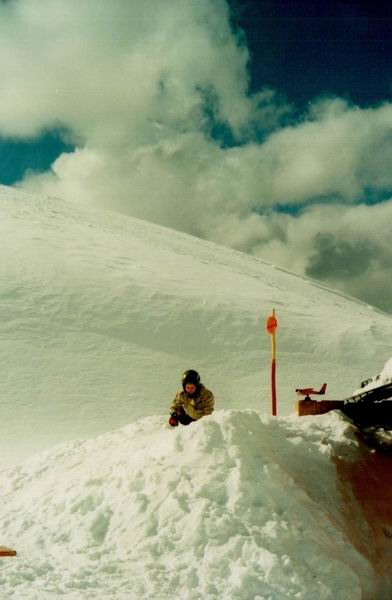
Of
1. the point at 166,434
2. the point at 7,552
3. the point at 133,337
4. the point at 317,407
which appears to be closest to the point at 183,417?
the point at 166,434

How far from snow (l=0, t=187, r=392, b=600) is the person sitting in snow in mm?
339

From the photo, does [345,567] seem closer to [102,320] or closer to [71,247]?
[102,320]

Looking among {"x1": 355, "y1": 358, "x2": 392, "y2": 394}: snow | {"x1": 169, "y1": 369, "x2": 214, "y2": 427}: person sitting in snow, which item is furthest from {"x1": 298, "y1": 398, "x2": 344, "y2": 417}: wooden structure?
{"x1": 169, "y1": 369, "x2": 214, "y2": 427}: person sitting in snow

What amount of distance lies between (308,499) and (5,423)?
988 centimetres

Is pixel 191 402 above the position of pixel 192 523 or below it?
above

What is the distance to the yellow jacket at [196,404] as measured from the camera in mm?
8781

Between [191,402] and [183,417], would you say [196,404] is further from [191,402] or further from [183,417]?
[183,417]

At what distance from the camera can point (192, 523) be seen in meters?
5.97

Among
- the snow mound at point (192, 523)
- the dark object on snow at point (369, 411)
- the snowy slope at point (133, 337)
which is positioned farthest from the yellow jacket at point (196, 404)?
the snowy slope at point (133, 337)

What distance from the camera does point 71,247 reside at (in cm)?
2895

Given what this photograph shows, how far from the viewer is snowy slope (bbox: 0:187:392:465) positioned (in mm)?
16344

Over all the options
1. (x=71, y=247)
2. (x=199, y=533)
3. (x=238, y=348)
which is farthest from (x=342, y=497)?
(x=71, y=247)

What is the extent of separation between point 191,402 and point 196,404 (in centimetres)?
8

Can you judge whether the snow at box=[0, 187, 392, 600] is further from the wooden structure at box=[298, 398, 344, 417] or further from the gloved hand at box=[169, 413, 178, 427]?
the wooden structure at box=[298, 398, 344, 417]
